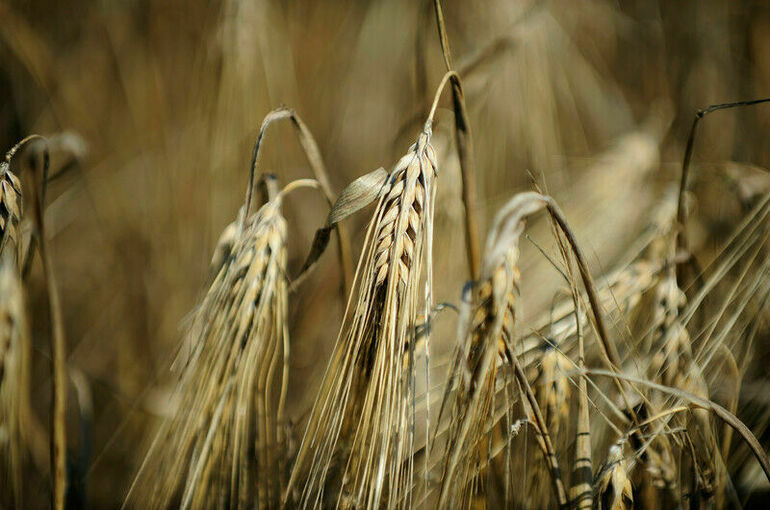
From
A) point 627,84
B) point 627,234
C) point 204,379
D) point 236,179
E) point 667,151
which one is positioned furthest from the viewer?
point 627,84

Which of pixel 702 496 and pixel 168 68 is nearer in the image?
pixel 702 496

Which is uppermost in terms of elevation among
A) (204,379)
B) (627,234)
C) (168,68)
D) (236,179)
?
(168,68)

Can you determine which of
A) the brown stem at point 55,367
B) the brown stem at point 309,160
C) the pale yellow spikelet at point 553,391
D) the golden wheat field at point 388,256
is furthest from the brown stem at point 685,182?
the brown stem at point 55,367

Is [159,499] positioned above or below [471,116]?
below

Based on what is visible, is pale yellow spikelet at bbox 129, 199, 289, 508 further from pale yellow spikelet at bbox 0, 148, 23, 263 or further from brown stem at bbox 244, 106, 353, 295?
pale yellow spikelet at bbox 0, 148, 23, 263

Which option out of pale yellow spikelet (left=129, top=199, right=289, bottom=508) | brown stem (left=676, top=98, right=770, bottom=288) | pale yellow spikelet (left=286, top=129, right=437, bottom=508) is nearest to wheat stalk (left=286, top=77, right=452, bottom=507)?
pale yellow spikelet (left=286, top=129, right=437, bottom=508)

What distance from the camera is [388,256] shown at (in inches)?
14.5

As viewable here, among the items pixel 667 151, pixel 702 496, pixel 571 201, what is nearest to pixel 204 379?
pixel 702 496

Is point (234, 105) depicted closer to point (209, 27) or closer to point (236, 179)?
point (236, 179)

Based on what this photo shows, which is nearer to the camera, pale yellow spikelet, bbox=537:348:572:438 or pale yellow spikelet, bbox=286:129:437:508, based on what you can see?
pale yellow spikelet, bbox=286:129:437:508

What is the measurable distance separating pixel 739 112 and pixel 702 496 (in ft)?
2.57

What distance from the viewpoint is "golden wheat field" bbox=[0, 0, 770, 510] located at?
15.1 inches

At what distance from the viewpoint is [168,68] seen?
1.19 meters

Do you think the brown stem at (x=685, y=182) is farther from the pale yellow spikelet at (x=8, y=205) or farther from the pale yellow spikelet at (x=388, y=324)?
the pale yellow spikelet at (x=8, y=205)
